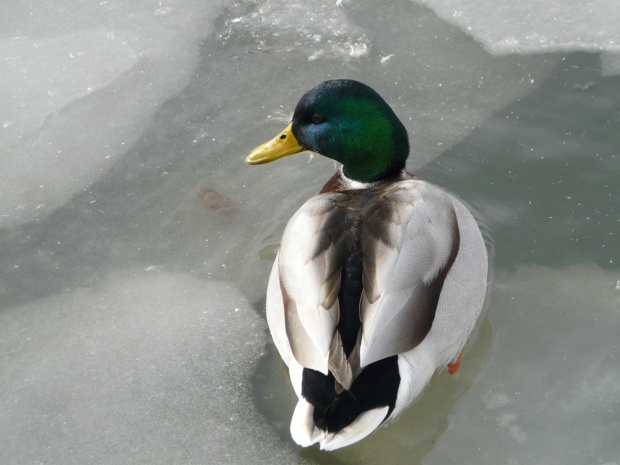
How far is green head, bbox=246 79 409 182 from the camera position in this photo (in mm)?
2822

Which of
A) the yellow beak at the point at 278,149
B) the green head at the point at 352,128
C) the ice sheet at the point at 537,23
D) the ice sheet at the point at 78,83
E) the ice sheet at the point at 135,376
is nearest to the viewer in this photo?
the ice sheet at the point at 135,376

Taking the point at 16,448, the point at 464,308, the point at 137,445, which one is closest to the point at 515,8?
the point at 464,308

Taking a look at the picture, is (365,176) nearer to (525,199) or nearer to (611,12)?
(525,199)

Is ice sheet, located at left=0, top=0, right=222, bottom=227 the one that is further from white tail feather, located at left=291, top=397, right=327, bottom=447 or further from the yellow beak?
white tail feather, located at left=291, top=397, right=327, bottom=447

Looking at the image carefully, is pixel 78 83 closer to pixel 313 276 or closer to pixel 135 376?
pixel 135 376

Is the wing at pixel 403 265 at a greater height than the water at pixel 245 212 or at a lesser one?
greater

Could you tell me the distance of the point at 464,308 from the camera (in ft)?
8.50

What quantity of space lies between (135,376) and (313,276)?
923 millimetres

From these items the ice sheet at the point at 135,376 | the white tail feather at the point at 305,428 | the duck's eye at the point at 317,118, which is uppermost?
the duck's eye at the point at 317,118

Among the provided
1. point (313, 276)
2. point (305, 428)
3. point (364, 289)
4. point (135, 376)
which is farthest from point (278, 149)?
point (305, 428)

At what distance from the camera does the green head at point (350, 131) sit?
9.26 ft

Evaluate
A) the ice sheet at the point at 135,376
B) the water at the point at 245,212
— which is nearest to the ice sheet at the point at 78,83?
the water at the point at 245,212

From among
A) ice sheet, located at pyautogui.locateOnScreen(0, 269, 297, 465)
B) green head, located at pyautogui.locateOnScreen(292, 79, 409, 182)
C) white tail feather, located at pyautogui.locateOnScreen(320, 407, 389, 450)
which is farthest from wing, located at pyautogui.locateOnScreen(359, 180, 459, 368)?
ice sheet, located at pyautogui.locateOnScreen(0, 269, 297, 465)

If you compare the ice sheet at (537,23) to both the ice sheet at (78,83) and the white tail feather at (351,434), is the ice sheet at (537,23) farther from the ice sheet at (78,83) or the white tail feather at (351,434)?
the white tail feather at (351,434)
